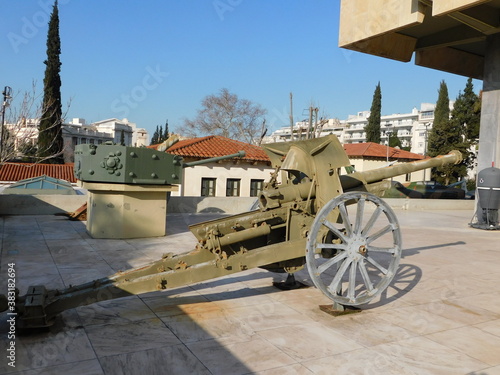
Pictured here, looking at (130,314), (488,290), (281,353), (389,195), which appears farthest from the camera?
(389,195)

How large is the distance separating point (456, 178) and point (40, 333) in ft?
131

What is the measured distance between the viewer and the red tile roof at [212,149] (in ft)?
65.3

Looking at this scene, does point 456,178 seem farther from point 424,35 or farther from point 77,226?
point 77,226

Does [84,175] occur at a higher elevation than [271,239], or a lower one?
higher

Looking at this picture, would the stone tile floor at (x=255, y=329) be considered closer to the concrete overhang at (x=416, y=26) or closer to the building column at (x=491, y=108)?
the concrete overhang at (x=416, y=26)

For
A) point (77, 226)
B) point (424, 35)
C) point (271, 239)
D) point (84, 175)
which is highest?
point (424, 35)

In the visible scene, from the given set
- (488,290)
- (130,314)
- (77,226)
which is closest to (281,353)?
(130,314)

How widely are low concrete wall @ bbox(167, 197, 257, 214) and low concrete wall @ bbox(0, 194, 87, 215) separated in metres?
2.75

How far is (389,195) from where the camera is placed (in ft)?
76.1

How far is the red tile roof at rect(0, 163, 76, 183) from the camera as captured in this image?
81.7 ft

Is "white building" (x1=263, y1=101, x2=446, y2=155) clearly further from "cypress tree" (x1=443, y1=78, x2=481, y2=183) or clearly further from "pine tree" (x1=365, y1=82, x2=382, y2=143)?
"cypress tree" (x1=443, y1=78, x2=481, y2=183)

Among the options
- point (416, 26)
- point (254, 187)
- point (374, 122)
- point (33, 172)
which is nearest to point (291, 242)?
point (416, 26)

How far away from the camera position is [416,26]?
1300cm

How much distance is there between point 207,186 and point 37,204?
900cm
